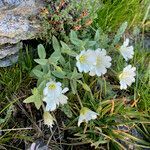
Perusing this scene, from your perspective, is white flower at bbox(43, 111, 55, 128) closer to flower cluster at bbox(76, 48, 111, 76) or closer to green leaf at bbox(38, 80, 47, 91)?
green leaf at bbox(38, 80, 47, 91)

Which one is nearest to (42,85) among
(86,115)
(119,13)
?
(86,115)

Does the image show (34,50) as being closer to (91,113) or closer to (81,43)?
(81,43)

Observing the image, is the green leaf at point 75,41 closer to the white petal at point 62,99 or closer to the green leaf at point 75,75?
the green leaf at point 75,75

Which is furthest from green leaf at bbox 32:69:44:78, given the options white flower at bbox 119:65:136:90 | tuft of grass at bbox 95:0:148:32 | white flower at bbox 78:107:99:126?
tuft of grass at bbox 95:0:148:32

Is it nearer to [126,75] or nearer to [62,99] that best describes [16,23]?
[62,99]

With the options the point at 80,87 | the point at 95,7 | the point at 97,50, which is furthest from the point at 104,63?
the point at 95,7

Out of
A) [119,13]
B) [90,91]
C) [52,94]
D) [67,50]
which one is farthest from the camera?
[119,13]

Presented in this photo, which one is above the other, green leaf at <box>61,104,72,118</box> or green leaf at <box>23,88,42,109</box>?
green leaf at <box>23,88,42,109</box>
